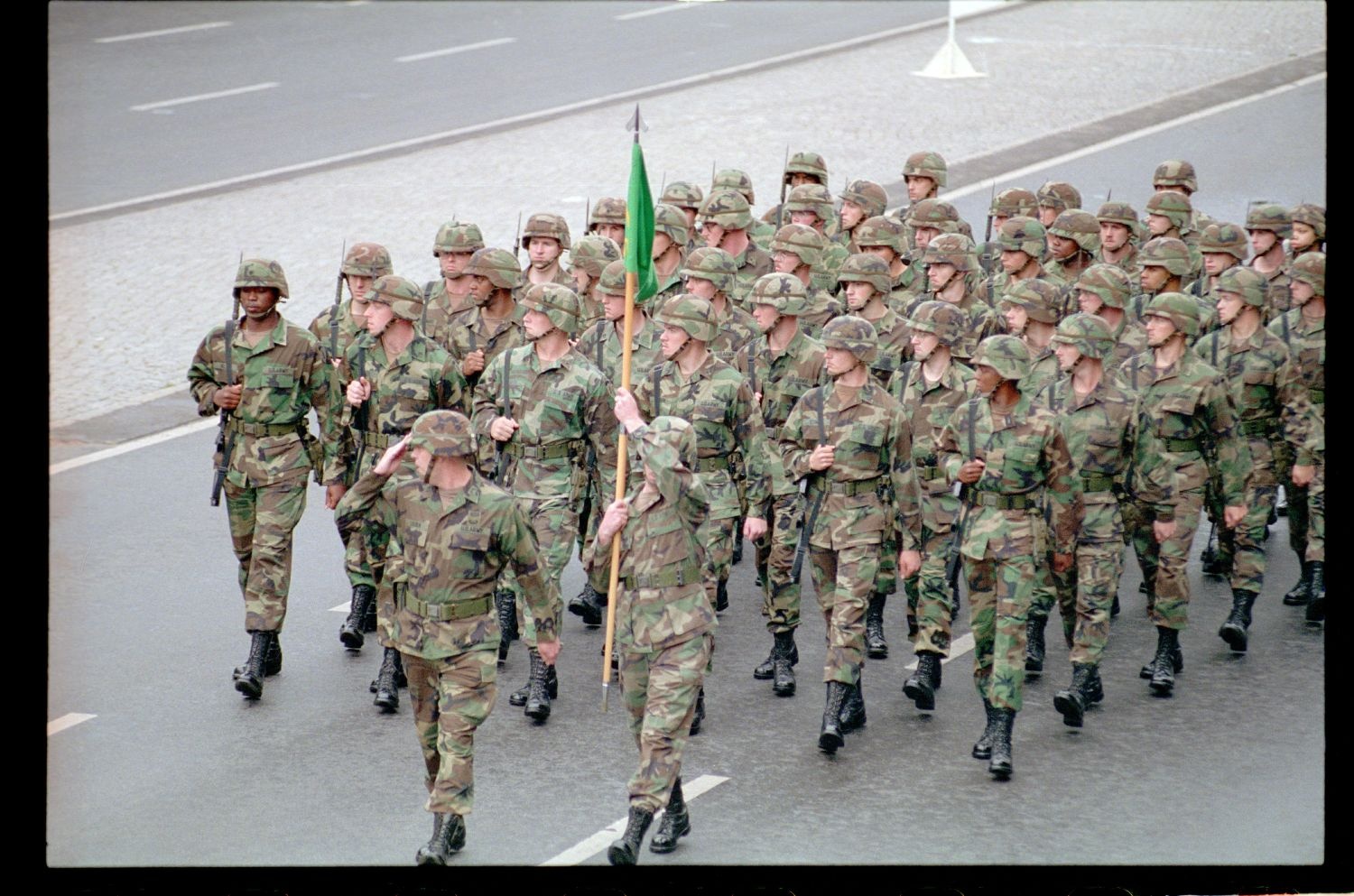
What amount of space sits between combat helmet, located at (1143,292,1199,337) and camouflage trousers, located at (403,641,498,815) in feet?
16.0

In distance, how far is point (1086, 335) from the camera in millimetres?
12633

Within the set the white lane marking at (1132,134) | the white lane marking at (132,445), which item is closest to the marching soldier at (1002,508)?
the white lane marking at (132,445)

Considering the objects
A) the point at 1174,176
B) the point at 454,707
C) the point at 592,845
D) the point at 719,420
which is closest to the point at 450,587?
the point at 454,707

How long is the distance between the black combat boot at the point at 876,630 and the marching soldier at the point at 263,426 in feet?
11.9

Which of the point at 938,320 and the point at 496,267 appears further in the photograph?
the point at 496,267

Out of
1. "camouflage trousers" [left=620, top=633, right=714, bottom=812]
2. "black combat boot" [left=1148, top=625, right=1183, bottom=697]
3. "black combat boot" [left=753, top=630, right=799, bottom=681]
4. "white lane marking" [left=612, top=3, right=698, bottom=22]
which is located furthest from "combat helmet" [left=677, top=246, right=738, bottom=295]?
"white lane marking" [left=612, top=3, right=698, bottom=22]

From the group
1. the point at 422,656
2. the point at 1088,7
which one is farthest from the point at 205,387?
the point at 1088,7

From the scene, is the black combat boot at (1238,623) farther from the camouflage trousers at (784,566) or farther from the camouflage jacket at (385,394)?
the camouflage jacket at (385,394)

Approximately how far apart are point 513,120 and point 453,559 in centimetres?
1926

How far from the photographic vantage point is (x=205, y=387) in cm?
1315

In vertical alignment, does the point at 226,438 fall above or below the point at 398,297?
below

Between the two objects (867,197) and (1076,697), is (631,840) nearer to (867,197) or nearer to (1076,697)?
(1076,697)

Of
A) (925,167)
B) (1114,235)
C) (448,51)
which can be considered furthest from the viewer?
(448,51)

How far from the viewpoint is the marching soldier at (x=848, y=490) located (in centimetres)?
1218
